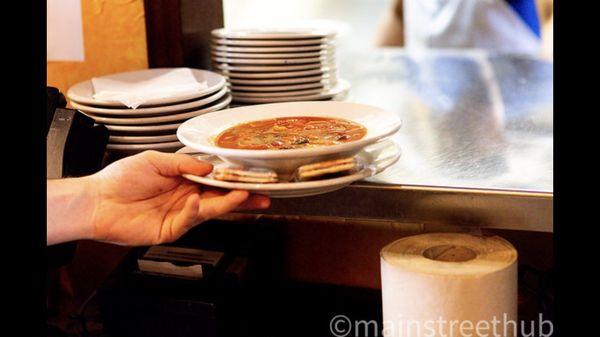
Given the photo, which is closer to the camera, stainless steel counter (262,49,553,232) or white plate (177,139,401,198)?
white plate (177,139,401,198)

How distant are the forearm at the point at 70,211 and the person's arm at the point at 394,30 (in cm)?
292

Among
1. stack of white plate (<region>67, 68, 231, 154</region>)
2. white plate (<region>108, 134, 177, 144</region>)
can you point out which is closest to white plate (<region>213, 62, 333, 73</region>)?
stack of white plate (<region>67, 68, 231, 154</region>)

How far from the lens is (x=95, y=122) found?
161cm

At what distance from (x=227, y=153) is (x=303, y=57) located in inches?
26.3

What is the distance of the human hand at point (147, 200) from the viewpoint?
4.27 ft

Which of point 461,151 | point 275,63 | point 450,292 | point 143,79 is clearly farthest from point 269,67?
point 450,292

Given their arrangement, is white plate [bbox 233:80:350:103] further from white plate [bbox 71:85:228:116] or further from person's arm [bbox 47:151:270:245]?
person's arm [bbox 47:151:270:245]

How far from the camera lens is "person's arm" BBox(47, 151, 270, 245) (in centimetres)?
132

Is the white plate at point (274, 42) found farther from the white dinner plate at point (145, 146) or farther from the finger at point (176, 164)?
the finger at point (176, 164)

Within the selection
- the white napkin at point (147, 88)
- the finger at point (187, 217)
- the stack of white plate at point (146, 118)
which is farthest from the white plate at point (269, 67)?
the finger at point (187, 217)

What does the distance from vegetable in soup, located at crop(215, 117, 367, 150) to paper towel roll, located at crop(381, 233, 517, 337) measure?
0.21 meters

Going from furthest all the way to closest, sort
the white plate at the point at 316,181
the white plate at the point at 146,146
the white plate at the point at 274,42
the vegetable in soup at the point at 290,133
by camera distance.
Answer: the white plate at the point at 274,42, the white plate at the point at 146,146, the vegetable in soup at the point at 290,133, the white plate at the point at 316,181

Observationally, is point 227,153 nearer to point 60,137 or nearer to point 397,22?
point 60,137
